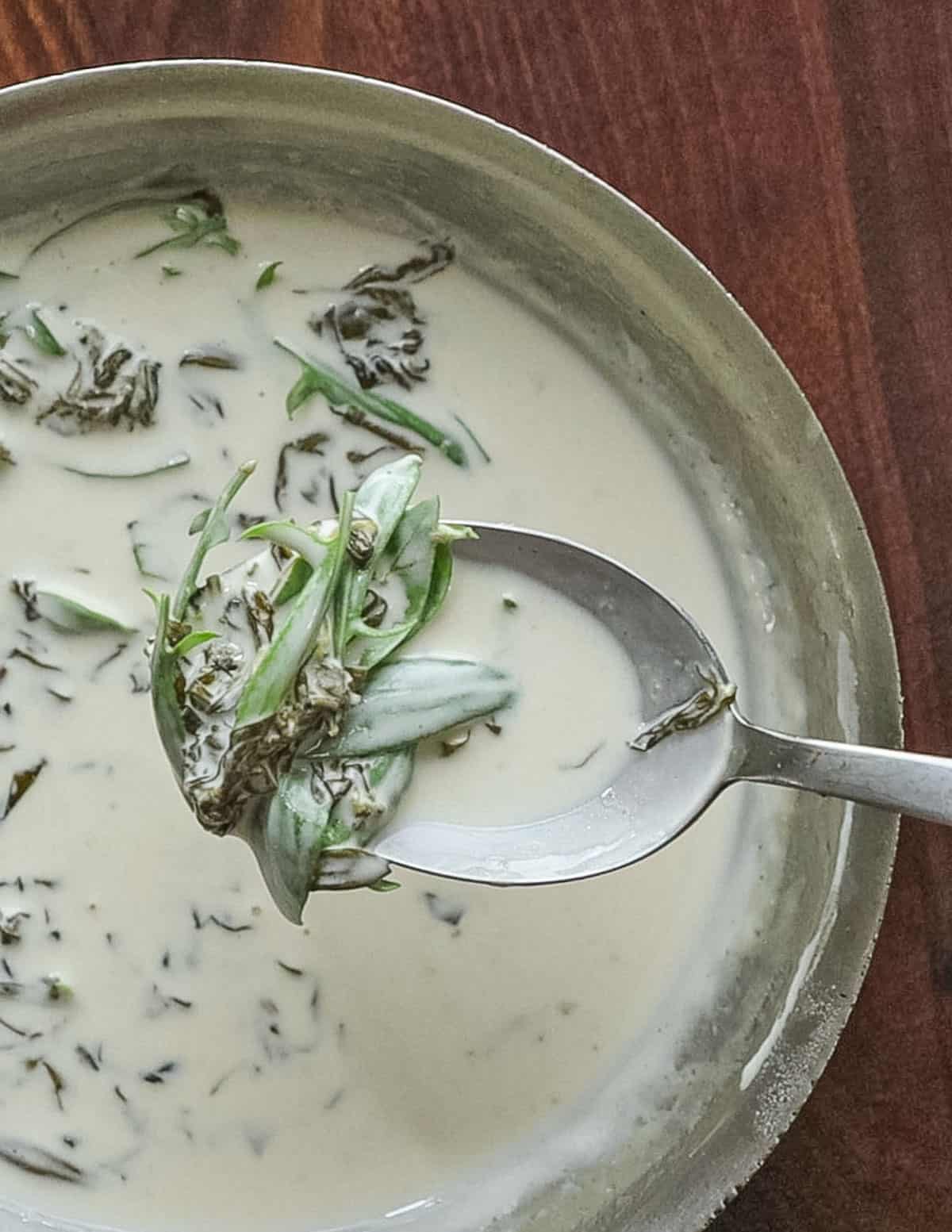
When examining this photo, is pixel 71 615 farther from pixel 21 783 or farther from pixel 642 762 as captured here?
pixel 642 762

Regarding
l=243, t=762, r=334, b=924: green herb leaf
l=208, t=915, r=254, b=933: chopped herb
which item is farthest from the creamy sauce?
l=243, t=762, r=334, b=924: green herb leaf

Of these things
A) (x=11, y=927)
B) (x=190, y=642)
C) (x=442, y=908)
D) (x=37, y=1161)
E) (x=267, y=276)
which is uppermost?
(x=267, y=276)

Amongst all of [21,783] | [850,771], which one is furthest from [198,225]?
[850,771]

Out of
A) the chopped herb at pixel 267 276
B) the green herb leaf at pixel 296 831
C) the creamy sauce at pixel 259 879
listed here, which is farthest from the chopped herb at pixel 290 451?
the green herb leaf at pixel 296 831

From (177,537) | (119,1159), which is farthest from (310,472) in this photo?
(119,1159)

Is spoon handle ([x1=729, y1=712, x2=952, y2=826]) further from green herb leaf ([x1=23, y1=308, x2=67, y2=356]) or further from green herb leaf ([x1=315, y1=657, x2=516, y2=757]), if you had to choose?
green herb leaf ([x1=23, y1=308, x2=67, y2=356])

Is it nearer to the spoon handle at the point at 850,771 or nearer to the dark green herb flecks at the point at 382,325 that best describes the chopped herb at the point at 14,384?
the dark green herb flecks at the point at 382,325

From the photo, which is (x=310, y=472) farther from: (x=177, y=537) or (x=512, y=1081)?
(x=512, y=1081)
